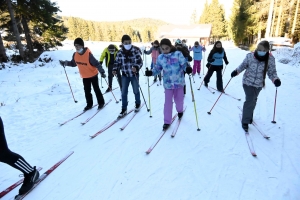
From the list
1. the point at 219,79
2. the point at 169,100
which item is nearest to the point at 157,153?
the point at 169,100

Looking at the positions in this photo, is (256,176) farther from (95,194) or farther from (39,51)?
(39,51)

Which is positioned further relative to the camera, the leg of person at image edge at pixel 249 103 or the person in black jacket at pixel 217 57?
the person in black jacket at pixel 217 57

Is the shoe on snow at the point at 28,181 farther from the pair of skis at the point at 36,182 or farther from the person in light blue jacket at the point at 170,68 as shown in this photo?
the person in light blue jacket at the point at 170,68

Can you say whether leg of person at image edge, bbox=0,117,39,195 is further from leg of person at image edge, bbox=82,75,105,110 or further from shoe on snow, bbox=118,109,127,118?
leg of person at image edge, bbox=82,75,105,110

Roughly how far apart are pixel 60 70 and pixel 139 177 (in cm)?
1024

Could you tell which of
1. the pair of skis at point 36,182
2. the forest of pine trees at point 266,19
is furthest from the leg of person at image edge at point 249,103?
the forest of pine trees at point 266,19

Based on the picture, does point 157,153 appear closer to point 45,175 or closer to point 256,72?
point 45,175

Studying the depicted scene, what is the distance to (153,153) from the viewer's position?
3.90m

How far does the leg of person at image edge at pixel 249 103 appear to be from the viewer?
448 cm

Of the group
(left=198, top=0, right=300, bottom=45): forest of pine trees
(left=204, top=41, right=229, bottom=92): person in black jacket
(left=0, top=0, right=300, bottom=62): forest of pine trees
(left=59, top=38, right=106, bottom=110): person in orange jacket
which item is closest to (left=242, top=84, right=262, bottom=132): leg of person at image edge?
(left=204, top=41, right=229, bottom=92): person in black jacket

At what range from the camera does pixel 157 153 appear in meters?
3.90

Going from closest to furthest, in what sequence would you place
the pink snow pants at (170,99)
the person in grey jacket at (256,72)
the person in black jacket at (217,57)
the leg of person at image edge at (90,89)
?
1. the person in grey jacket at (256,72)
2. the pink snow pants at (170,99)
3. the leg of person at image edge at (90,89)
4. the person in black jacket at (217,57)

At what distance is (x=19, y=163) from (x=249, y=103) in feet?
15.0

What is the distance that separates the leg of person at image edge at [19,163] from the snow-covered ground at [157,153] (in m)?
0.15
